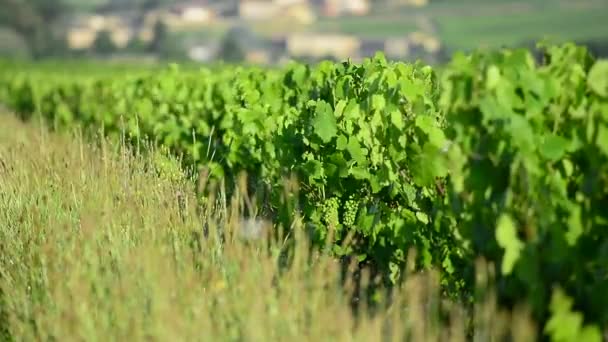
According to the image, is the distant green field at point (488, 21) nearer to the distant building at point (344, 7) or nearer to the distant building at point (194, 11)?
the distant building at point (344, 7)

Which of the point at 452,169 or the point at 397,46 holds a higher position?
the point at 452,169

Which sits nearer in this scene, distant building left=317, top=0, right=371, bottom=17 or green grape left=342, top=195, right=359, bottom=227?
green grape left=342, top=195, right=359, bottom=227

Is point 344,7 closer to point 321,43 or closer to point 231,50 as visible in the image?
point 321,43

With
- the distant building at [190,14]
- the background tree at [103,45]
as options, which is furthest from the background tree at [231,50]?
the distant building at [190,14]

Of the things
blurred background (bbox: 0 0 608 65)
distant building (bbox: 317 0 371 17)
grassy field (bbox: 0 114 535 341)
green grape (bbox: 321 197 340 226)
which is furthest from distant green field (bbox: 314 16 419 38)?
grassy field (bbox: 0 114 535 341)

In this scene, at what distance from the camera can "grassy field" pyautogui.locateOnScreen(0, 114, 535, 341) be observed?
3932 mm

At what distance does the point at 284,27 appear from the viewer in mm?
135875

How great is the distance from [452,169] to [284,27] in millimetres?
133233

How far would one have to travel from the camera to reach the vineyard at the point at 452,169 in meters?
4.05

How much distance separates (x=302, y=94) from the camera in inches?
303

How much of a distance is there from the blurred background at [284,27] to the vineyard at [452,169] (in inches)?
2422

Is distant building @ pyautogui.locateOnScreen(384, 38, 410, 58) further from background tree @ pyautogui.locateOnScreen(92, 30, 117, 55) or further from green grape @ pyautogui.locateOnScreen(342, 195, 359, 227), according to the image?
green grape @ pyautogui.locateOnScreen(342, 195, 359, 227)

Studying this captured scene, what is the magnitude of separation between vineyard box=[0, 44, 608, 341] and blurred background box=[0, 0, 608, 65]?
61.5 meters

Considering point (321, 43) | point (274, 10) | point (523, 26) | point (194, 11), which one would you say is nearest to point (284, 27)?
point (274, 10)
